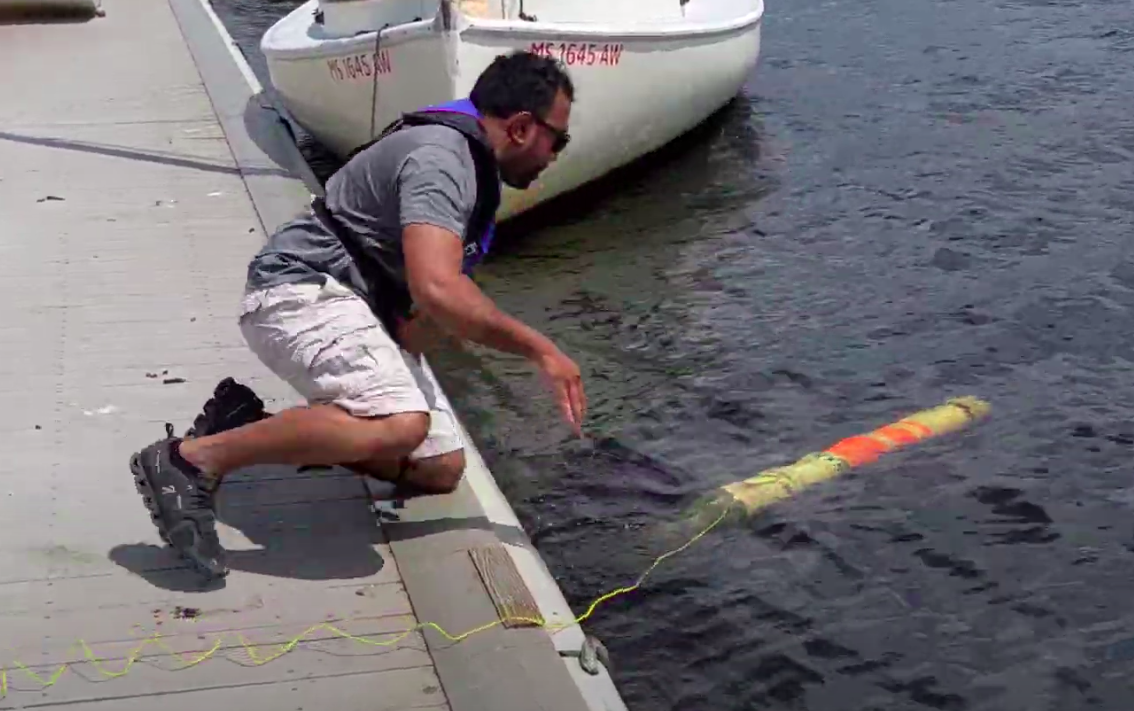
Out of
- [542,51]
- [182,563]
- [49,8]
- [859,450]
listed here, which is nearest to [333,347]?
[182,563]

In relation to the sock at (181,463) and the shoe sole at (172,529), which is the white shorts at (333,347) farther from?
the shoe sole at (172,529)

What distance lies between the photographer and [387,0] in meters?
9.32

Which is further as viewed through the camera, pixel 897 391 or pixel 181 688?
pixel 897 391

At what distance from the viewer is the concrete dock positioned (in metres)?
3.78

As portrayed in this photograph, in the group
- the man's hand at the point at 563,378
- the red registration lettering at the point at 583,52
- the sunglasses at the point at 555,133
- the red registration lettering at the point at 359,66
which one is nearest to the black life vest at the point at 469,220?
the sunglasses at the point at 555,133

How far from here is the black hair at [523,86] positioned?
408 centimetres

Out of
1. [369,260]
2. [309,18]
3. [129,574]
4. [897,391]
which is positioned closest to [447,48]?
[309,18]

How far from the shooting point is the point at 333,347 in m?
4.20

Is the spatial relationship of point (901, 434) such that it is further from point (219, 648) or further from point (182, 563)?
point (219, 648)

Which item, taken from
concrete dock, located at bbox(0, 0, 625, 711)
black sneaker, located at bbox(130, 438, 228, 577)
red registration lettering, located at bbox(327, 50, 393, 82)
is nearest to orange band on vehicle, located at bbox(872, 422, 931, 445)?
concrete dock, located at bbox(0, 0, 625, 711)

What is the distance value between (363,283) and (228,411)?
0.61 metres

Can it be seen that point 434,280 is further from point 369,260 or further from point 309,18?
point 309,18

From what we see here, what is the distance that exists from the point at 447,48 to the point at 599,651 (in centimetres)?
511

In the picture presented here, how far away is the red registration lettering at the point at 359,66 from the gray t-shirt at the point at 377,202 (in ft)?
15.3
